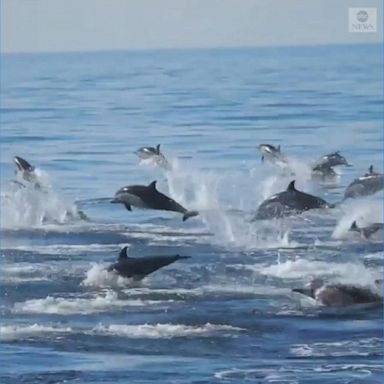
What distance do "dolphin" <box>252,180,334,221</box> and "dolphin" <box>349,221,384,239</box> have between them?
3.3 inches

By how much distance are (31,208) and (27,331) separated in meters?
0.34

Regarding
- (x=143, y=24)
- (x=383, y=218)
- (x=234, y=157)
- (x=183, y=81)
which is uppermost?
(x=143, y=24)

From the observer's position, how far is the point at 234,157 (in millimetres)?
2469

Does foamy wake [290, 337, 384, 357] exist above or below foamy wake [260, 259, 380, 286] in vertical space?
below

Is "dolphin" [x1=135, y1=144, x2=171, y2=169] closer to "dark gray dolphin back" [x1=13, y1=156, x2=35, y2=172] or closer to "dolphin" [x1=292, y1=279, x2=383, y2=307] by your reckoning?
"dark gray dolphin back" [x1=13, y1=156, x2=35, y2=172]

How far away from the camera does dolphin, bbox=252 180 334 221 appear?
245 centimetres

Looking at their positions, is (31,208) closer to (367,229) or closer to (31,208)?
(31,208)

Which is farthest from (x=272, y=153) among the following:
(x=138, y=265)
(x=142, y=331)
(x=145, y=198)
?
(x=142, y=331)

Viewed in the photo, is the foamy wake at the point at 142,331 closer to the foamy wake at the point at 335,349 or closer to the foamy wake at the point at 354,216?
the foamy wake at the point at 335,349

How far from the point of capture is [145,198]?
245 centimetres

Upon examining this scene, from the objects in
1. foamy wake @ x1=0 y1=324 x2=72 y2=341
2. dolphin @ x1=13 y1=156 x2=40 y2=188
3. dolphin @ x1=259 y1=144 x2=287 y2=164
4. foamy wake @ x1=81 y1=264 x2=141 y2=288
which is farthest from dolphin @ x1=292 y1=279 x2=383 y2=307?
dolphin @ x1=13 y1=156 x2=40 y2=188

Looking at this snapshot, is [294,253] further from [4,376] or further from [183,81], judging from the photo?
[4,376]

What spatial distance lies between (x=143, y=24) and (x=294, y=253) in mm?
767

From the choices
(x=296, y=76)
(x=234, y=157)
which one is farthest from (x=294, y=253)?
(x=296, y=76)
